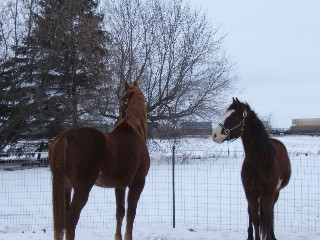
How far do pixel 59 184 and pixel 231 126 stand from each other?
7.59 feet

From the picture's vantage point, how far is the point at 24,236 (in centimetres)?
621

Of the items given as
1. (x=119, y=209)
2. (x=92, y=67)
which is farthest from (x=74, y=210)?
(x=92, y=67)

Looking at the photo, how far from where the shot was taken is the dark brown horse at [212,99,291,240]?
527 cm

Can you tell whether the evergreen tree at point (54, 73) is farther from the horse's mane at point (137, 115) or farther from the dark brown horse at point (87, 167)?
the dark brown horse at point (87, 167)

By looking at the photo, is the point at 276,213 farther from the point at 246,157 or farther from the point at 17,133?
the point at 17,133

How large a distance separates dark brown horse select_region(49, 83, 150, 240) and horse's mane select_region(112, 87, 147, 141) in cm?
34

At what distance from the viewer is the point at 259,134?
17.6 feet

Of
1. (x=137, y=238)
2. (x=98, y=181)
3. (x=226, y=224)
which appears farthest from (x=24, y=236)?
(x=226, y=224)

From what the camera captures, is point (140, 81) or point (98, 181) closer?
point (98, 181)

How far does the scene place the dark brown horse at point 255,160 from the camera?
5273 millimetres

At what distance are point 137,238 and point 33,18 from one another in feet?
53.4

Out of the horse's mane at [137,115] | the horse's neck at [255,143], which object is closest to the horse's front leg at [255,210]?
the horse's neck at [255,143]

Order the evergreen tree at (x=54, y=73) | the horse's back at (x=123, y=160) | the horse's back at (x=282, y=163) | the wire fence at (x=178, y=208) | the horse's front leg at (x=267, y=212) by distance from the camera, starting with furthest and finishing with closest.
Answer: the evergreen tree at (x=54, y=73) < the wire fence at (x=178, y=208) < the horse's back at (x=282, y=163) < the horse's front leg at (x=267, y=212) < the horse's back at (x=123, y=160)

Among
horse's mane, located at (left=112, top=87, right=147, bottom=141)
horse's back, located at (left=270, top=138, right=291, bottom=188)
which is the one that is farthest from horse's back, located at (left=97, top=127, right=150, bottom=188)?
horse's back, located at (left=270, top=138, right=291, bottom=188)
